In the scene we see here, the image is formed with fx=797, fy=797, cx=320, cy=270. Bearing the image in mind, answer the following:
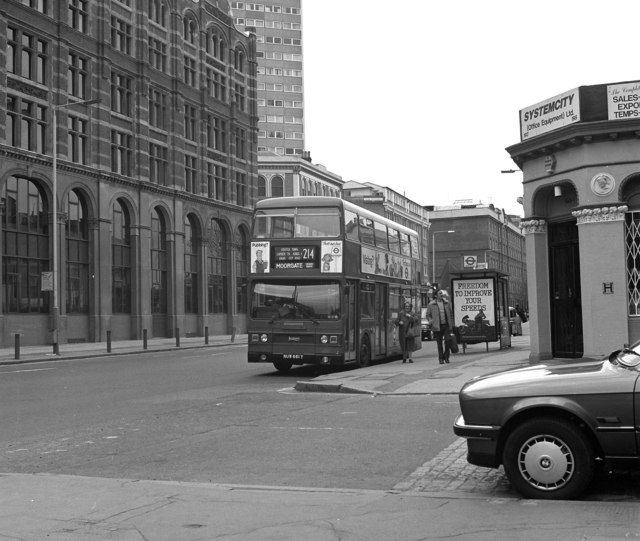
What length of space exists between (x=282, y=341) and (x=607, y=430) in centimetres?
1366

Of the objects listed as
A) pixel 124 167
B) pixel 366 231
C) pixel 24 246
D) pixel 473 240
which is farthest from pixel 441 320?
pixel 473 240

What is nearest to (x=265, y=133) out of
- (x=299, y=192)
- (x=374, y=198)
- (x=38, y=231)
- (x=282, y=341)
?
(x=374, y=198)

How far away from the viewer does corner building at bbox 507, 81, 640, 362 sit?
16547 mm

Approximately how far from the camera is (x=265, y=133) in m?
115

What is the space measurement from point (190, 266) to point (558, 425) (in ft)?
167

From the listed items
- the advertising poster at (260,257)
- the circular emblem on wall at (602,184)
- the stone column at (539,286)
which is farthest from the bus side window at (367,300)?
the circular emblem on wall at (602,184)

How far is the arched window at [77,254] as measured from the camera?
140 ft

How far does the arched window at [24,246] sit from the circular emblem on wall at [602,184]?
96.5 ft

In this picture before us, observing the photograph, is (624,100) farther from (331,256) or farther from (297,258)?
(297,258)

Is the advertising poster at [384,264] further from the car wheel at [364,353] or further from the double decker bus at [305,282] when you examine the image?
the car wheel at [364,353]

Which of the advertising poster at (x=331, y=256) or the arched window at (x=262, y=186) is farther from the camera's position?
the arched window at (x=262, y=186)

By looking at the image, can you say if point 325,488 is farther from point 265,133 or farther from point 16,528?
point 265,133

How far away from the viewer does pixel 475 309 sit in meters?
27.9

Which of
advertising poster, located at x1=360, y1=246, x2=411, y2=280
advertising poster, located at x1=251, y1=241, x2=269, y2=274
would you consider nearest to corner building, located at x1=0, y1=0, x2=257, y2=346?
advertising poster, located at x1=360, y1=246, x2=411, y2=280
